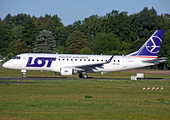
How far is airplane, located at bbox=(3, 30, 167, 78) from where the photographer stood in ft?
142

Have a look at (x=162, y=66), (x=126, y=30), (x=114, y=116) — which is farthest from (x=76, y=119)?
(x=126, y=30)

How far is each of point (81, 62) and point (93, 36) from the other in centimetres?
11015

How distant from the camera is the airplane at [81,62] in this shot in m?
43.3

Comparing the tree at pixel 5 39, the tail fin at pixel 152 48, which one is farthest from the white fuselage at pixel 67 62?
the tree at pixel 5 39

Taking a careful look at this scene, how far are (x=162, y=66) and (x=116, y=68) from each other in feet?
170

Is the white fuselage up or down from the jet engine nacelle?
up

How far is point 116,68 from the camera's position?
4600 cm

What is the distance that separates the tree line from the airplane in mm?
53087

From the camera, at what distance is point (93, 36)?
154 meters

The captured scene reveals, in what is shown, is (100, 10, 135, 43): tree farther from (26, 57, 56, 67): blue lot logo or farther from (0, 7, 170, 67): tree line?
(26, 57, 56, 67): blue lot logo

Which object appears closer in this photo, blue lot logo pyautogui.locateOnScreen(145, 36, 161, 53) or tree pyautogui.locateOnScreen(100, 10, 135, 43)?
blue lot logo pyautogui.locateOnScreen(145, 36, 161, 53)

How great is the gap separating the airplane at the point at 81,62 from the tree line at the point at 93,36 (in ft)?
174

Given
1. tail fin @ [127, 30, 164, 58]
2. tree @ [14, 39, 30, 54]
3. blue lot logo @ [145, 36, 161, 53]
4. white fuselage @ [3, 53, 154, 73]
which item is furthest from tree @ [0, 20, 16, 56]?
blue lot logo @ [145, 36, 161, 53]

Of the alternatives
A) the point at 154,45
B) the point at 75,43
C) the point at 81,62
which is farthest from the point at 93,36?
the point at 81,62
